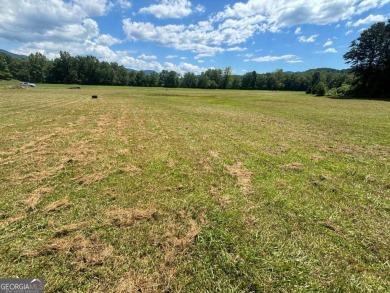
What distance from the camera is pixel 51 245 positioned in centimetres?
308

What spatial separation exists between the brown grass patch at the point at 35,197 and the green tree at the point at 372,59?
1957 inches

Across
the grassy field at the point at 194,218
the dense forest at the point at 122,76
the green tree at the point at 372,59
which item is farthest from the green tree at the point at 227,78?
the grassy field at the point at 194,218

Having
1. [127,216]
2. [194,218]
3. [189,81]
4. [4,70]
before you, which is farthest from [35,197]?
[4,70]

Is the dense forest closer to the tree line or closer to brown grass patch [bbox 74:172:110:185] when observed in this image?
the tree line

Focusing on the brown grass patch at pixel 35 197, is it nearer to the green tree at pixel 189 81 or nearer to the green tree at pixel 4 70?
the green tree at pixel 189 81

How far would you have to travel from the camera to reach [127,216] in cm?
379

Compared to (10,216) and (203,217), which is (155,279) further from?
(10,216)

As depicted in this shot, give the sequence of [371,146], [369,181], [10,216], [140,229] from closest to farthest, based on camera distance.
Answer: [140,229] → [10,216] → [369,181] → [371,146]

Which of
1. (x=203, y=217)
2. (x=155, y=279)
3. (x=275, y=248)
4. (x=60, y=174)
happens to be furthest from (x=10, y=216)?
(x=275, y=248)

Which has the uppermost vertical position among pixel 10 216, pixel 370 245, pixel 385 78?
pixel 385 78

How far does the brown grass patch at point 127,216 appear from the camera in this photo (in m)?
3.64

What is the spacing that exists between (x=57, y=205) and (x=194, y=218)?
8.59 ft

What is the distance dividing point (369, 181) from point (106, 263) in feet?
19.7

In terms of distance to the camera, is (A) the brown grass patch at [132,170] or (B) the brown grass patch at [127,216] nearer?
(B) the brown grass patch at [127,216]
